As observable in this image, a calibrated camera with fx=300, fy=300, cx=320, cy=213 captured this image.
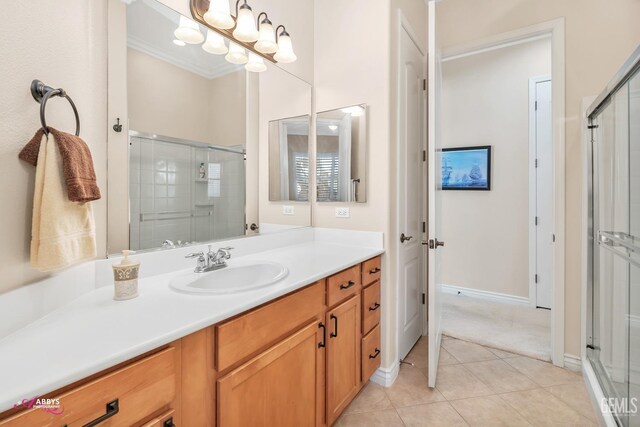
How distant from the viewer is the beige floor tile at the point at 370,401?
5.65ft

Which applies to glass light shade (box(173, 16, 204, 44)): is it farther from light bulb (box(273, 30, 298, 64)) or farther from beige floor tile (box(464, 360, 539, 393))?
beige floor tile (box(464, 360, 539, 393))

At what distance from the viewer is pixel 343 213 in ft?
7.03

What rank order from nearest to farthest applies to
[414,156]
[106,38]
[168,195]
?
[106,38] → [168,195] → [414,156]

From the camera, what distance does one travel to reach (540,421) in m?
1.61

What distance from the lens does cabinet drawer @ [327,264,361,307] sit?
145 centimetres

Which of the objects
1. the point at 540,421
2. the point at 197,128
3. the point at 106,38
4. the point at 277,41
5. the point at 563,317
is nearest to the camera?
the point at 106,38

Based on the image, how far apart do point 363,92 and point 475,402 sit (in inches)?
80.4

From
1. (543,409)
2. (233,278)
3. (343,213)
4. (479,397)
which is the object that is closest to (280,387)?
(233,278)

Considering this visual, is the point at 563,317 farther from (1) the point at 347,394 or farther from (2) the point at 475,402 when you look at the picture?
(1) the point at 347,394

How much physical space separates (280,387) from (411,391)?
113 cm

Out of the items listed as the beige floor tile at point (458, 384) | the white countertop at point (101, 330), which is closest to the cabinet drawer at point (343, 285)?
the white countertop at point (101, 330)

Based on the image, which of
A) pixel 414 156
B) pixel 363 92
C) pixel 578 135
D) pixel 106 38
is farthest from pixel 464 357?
pixel 106 38

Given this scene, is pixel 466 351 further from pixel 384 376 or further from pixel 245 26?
pixel 245 26

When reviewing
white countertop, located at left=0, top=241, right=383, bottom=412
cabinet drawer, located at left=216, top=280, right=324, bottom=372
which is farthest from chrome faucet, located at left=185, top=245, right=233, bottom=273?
cabinet drawer, located at left=216, top=280, right=324, bottom=372
